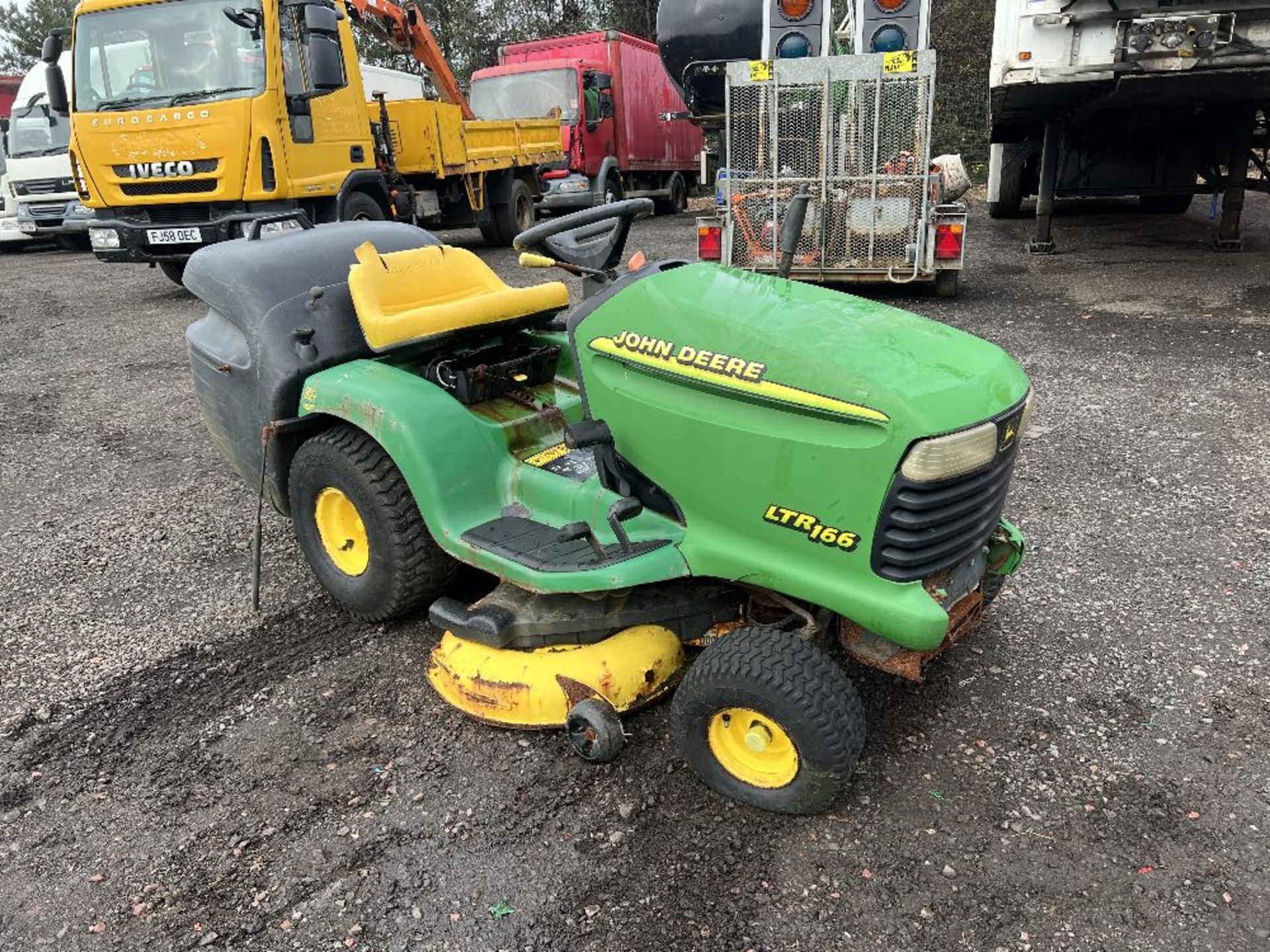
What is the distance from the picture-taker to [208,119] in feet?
26.1

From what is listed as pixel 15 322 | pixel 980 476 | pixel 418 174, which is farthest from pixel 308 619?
pixel 418 174

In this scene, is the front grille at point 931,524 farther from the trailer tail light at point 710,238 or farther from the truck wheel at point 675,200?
the truck wheel at point 675,200

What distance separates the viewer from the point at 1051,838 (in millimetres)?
2227

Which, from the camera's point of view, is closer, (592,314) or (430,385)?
(592,314)

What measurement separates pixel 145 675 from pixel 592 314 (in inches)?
72.4

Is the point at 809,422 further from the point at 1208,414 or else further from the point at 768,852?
the point at 1208,414

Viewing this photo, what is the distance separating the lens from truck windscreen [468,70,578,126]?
1490 cm

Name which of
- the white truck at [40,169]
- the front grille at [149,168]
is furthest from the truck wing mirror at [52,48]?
the white truck at [40,169]

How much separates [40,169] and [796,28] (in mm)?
10980

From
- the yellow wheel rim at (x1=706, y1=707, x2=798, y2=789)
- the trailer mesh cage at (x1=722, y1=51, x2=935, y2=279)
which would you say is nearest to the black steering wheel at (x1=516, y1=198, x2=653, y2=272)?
the yellow wheel rim at (x1=706, y1=707, x2=798, y2=789)

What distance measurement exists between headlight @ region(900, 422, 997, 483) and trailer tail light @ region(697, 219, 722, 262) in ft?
20.2

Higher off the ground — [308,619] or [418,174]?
[418,174]

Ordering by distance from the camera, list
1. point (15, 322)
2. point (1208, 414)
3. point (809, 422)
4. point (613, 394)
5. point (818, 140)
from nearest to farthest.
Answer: point (809, 422)
point (613, 394)
point (1208, 414)
point (818, 140)
point (15, 322)

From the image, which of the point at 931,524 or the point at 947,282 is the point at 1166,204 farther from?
the point at 931,524
